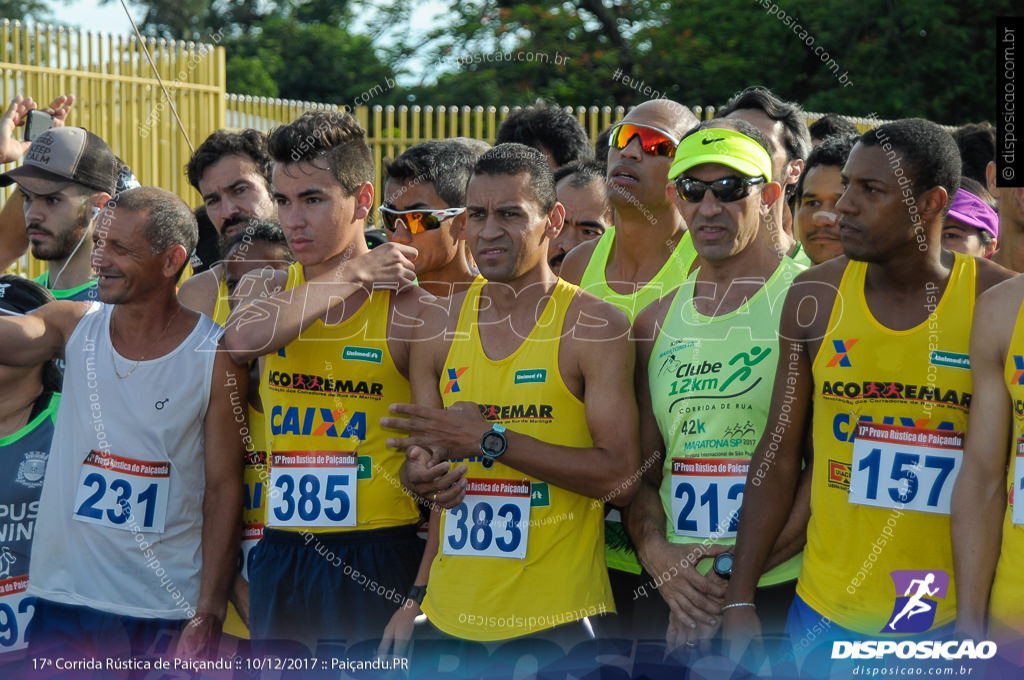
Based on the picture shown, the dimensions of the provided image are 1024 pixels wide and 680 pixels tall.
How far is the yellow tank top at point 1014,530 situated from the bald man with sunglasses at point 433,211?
2.23 meters

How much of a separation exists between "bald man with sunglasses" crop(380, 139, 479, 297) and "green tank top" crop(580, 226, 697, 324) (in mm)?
552

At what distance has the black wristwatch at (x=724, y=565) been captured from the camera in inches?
142

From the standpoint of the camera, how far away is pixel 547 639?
3.66m

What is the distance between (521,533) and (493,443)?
35 centimetres

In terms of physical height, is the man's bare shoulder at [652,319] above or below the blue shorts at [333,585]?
above

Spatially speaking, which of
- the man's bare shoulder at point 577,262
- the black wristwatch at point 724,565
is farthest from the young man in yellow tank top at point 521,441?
the man's bare shoulder at point 577,262

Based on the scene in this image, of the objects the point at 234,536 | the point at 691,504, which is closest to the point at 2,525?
the point at 234,536

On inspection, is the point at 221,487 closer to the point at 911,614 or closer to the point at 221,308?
the point at 221,308

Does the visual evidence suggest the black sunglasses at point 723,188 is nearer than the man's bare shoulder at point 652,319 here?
Yes

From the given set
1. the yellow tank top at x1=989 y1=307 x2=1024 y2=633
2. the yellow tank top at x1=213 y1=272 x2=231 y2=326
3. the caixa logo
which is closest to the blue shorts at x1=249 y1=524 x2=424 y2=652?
the yellow tank top at x1=213 y1=272 x2=231 y2=326

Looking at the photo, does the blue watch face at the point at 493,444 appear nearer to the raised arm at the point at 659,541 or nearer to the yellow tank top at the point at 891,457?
the raised arm at the point at 659,541

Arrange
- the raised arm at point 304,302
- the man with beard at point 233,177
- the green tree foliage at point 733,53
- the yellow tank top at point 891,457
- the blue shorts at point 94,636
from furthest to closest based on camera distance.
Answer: the green tree foliage at point 733,53, the man with beard at point 233,177, the blue shorts at point 94,636, the raised arm at point 304,302, the yellow tank top at point 891,457

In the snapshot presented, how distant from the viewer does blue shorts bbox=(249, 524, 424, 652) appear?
4.11 m

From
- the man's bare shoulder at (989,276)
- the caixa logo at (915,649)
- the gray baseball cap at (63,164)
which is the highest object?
the gray baseball cap at (63,164)
